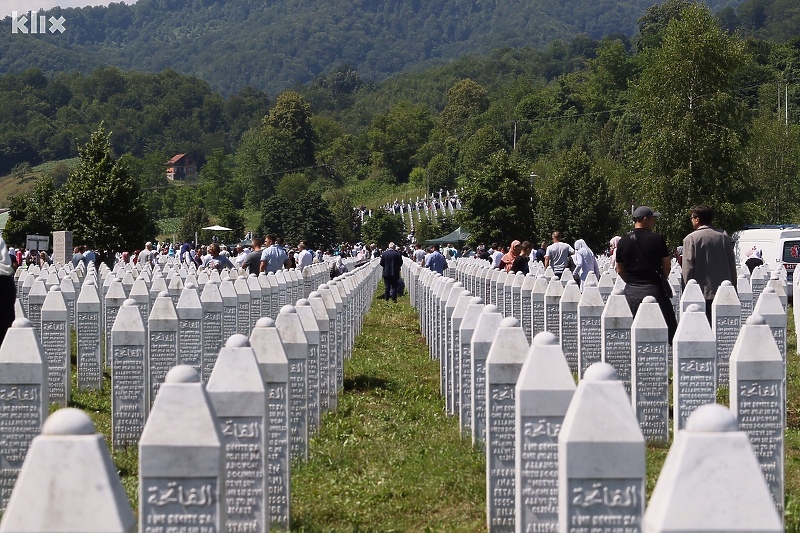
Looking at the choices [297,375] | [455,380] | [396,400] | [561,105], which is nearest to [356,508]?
[297,375]

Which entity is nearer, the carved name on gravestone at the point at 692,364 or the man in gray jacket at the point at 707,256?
the carved name on gravestone at the point at 692,364

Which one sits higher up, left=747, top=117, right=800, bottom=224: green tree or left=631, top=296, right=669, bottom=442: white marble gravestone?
left=747, top=117, right=800, bottom=224: green tree

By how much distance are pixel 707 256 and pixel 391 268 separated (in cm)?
2479

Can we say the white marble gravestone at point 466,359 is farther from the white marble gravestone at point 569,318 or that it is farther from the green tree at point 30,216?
the green tree at point 30,216

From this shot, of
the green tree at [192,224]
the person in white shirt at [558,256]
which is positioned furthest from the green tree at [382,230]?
the person in white shirt at [558,256]

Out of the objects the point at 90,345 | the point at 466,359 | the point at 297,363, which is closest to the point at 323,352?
the point at 466,359

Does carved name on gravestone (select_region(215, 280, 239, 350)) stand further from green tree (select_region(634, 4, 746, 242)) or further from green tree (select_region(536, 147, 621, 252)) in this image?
green tree (select_region(536, 147, 621, 252))

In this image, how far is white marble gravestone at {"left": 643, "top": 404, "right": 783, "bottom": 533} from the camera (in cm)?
357

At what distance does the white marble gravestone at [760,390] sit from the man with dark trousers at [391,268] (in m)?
29.4

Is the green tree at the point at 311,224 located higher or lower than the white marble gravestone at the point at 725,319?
higher

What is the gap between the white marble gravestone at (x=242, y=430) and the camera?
6754mm

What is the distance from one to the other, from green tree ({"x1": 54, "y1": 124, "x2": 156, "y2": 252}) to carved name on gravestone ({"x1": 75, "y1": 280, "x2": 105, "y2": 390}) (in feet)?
144

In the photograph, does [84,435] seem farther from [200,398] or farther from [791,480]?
[791,480]

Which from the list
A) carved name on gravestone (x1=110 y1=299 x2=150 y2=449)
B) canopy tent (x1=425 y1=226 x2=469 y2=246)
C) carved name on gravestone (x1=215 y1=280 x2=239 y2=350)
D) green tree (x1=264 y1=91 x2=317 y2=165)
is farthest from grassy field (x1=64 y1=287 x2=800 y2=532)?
green tree (x1=264 y1=91 x2=317 y2=165)
